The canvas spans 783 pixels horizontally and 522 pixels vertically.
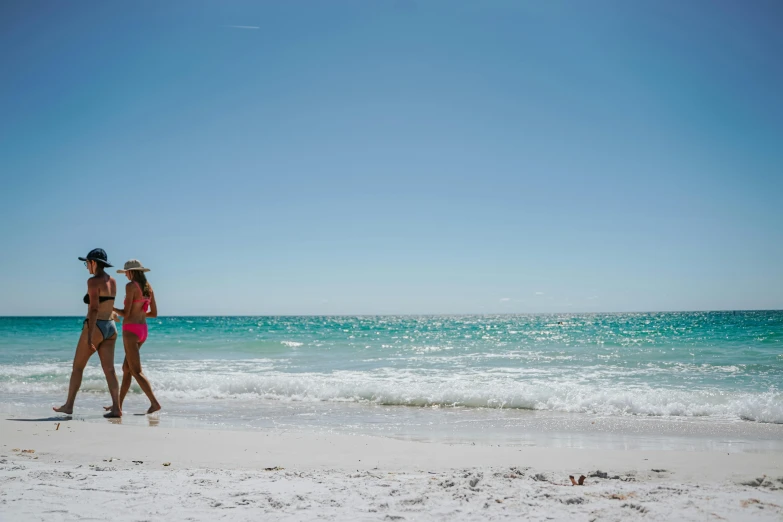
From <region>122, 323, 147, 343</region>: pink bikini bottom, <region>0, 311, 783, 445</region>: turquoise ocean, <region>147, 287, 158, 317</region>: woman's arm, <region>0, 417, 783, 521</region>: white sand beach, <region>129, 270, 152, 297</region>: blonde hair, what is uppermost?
<region>129, 270, 152, 297</region>: blonde hair

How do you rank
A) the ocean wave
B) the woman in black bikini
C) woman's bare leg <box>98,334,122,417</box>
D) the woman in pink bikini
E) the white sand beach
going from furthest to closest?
the ocean wave
the woman in pink bikini
woman's bare leg <box>98,334,122,417</box>
the woman in black bikini
the white sand beach

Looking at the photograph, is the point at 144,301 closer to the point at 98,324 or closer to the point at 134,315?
the point at 134,315

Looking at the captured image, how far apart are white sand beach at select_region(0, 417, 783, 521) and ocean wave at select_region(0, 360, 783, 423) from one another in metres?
2.93

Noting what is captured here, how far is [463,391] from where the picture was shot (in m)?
9.01

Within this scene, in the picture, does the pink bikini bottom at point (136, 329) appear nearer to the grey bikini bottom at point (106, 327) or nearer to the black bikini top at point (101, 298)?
the grey bikini bottom at point (106, 327)

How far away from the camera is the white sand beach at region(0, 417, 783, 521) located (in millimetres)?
3137

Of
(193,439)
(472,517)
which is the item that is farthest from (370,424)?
(472,517)

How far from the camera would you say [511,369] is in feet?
Result: 43.2

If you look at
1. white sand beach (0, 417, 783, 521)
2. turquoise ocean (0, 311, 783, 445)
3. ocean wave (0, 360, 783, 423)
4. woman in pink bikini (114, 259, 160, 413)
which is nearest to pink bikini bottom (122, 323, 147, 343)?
woman in pink bikini (114, 259, 160, 413)

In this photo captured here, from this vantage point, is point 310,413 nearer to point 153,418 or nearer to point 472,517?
point 153,418

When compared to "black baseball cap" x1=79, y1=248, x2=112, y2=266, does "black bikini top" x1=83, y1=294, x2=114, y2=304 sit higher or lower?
lower

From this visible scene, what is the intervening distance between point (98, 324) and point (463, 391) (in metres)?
5.83

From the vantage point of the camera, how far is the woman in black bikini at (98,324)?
6.59 m

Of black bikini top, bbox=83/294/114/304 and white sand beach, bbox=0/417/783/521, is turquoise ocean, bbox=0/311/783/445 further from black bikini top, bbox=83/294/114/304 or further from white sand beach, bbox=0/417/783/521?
black bikini top, bbox=83/294/114/304
